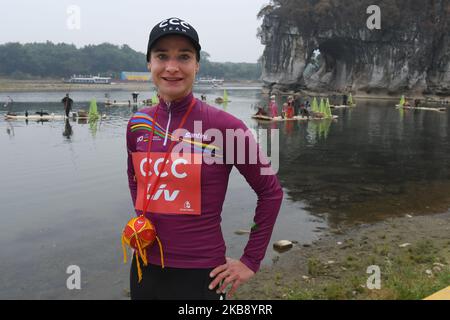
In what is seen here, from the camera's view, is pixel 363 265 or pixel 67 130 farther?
pixel 67 130

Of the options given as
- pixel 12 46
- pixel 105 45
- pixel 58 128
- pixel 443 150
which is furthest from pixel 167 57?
pixel 105 45

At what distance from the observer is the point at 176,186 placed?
2.60 m

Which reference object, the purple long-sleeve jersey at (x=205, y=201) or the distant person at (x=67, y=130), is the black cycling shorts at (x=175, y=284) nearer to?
the purple long-sleeve jersey at (x=205, y=201)

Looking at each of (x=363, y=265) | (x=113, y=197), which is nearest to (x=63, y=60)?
(x=113, y=197)

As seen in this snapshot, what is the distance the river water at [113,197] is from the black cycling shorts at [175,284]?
3.74 m

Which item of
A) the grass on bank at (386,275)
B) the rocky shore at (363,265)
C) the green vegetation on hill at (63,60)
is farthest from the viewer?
the green vegetation on hill at (63,60)

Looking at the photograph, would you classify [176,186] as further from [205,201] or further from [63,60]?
[63,60]

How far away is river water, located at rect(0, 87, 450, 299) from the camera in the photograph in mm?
7062

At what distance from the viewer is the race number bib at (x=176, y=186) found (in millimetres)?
2580

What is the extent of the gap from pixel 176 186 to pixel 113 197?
930 cm

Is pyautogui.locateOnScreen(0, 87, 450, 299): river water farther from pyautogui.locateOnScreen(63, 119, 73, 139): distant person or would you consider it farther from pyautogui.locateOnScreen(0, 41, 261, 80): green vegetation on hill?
pyautogui.locateOnScreen(0, 41, 261, 80): green vegetation on hill

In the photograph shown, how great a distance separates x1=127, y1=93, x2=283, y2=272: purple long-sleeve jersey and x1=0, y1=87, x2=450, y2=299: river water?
3.99 meters

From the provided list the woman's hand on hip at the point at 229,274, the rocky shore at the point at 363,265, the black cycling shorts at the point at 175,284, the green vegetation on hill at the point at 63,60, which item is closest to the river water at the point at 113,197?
the rocky shore at the point at 363,265
